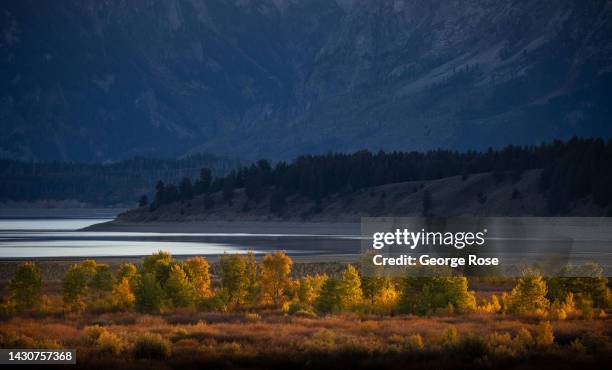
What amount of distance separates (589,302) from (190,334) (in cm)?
2478

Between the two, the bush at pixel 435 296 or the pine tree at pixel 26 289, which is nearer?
the bush at pixel 435 296

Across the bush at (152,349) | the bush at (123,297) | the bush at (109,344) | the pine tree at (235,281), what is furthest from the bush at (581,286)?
the bush at (109,344)

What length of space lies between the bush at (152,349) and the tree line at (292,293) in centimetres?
1627

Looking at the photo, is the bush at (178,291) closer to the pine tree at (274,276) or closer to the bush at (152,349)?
the pine tree at (274,276)

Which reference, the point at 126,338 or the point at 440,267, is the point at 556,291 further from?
the point at 126,338

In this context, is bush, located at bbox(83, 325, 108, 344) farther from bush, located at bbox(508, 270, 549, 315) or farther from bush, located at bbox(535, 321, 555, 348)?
bush, located at bbox(508, 270, 549, 315)

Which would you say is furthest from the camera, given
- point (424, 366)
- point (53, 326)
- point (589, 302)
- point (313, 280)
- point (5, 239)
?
point (5, 239)

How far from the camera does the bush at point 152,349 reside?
50875 millimetres

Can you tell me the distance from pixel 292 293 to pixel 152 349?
2618cm

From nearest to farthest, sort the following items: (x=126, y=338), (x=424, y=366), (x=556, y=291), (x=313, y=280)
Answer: (x=424, y=366)
(x=126, y=338)
(x=556, y=291)
(x=313, y=280)

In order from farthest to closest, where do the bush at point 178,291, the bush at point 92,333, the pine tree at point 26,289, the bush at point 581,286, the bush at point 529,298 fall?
the bush at point 581,286 < the bush at point 178,291 < the pine tree at point 26,289 < the bush at point 529,298 < the bush at point 92,333

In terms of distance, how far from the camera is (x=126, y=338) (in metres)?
54.8

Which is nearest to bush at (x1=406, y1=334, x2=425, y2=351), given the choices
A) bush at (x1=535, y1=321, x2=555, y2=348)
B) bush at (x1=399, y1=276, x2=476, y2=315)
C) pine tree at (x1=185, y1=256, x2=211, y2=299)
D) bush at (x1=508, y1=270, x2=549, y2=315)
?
bush at (x1=535, y1=321, x2=555, y2=348)

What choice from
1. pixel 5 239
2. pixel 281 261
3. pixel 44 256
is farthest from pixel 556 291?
pixel 5 239
